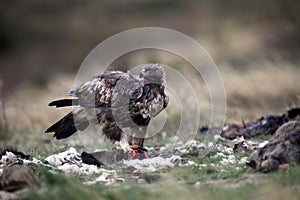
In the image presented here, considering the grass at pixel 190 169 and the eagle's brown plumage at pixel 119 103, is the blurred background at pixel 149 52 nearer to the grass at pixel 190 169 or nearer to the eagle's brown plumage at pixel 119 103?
the grass at pixel 190 169

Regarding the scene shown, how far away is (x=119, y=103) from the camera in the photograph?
12.0m

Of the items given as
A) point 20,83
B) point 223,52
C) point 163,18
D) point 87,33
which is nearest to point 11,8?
point 87,33

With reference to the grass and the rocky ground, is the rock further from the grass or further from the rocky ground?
the grass

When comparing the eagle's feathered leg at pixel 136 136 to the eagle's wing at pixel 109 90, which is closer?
the eagle's wing at pixel 109 90

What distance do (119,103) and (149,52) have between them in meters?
13.9

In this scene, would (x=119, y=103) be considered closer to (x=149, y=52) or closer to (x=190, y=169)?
(x=190, y=169)

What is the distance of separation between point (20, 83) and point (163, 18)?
29.6 ft

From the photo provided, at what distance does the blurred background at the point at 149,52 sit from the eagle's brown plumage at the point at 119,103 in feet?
10.9

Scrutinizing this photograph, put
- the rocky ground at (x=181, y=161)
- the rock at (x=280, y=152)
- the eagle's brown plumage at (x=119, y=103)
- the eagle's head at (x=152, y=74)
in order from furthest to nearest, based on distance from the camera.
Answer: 1. the eagle's head at (x=152, y=74)
2. the eagle's brown plumage at (x=119, y=103)
3. the rock at (x=280, y=152)
4. the rocky ground at (x=181, y=161)

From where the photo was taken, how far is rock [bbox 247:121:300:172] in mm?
9508

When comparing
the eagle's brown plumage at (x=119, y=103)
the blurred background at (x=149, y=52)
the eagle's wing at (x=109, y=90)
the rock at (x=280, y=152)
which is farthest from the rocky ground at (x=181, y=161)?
the blurred background at (x=149, y=52)

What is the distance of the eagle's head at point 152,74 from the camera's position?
40.3 feet

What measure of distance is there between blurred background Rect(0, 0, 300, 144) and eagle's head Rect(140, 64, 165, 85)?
10.5 feet

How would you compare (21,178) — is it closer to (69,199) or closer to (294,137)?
(69,199)
